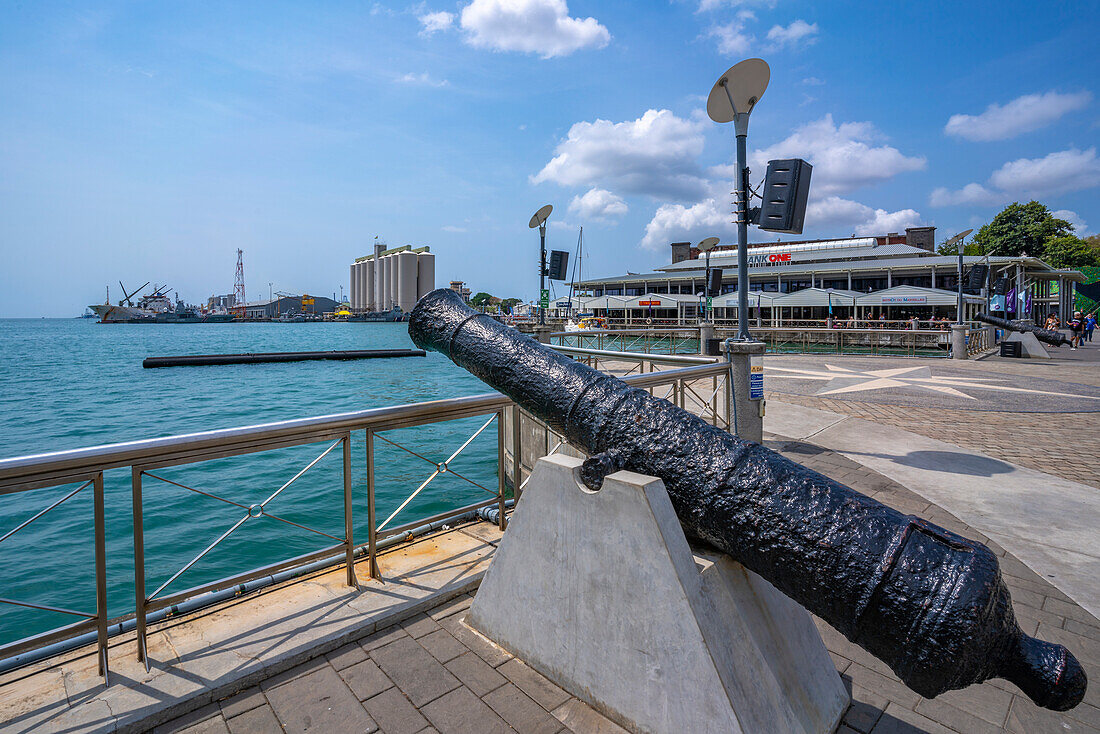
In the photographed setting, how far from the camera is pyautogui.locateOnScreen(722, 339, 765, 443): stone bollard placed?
609cm

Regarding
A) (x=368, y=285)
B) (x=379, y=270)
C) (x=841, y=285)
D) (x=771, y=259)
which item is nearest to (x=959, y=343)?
(x=841, y=285)

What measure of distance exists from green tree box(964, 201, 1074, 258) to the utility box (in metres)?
58.9

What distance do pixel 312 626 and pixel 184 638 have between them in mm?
540

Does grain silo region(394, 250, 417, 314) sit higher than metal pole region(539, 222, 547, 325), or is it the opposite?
grain silo region(394, 250, 417, 314)

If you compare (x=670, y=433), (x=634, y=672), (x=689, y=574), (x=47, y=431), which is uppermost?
(x=670, y=433)

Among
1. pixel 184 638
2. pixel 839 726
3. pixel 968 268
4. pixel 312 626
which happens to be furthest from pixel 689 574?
pixel 968 268

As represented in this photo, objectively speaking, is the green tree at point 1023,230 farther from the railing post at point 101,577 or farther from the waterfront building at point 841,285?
the railing post at point 101,577

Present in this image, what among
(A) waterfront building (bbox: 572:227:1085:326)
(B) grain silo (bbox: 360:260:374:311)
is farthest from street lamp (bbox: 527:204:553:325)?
(B) grain silo (bbox: 360:260:374:311)

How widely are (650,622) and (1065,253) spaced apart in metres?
68.8

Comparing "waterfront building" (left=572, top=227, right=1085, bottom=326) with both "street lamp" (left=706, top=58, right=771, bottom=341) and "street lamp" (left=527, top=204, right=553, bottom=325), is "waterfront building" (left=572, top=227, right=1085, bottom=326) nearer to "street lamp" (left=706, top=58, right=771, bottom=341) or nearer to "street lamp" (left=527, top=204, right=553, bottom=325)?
"street lamp" (left=527, top=204, right=553, bottom=325)

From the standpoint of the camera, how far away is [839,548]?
157cm

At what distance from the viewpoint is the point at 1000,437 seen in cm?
734

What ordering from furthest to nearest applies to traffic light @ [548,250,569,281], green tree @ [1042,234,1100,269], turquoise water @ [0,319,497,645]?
green tree @ [1042,234,1100,269] → traffic light @ [548,250,569,281] → turquoise water @ [0,319,497,645]

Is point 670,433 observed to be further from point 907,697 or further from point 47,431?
point 47,431
